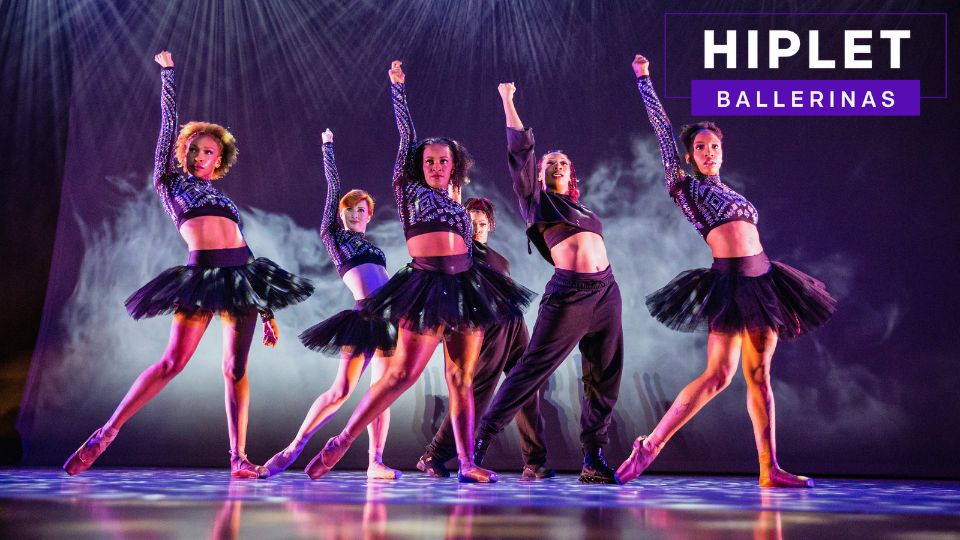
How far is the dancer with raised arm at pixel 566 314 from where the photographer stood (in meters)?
4.20

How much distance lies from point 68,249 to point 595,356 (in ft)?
11.6

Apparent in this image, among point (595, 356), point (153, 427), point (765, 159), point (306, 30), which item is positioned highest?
point (306, 30)

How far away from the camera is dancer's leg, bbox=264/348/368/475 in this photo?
13.8 feet

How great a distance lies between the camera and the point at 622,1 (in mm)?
5891

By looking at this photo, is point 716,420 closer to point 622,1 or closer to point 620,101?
point 620,101

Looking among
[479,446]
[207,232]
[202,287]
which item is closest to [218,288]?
[202,287]

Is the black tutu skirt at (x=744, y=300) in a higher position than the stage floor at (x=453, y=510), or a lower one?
higher

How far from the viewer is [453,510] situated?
8.71 feet

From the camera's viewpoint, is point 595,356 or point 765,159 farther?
point 765,159

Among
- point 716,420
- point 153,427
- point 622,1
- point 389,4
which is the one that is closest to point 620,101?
point 622,1

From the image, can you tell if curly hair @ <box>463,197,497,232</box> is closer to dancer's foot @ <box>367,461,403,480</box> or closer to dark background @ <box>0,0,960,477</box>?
dark background @ <box>0,0,960,477</box>

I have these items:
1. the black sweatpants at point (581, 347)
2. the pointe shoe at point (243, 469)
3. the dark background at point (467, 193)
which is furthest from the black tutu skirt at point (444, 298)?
the dark background at point (467, 193)

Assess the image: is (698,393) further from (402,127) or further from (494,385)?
(402,127)

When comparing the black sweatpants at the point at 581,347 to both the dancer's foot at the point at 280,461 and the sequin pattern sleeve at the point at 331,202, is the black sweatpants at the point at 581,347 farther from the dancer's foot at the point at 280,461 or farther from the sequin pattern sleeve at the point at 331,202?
the sequin pattern sleeve at the point at 331,202
